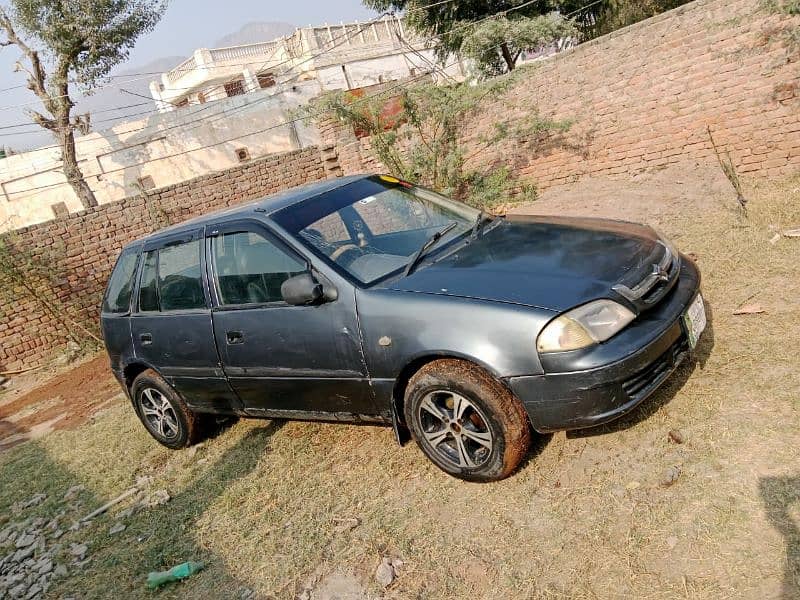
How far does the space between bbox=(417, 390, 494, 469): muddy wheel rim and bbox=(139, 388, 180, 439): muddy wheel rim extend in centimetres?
244

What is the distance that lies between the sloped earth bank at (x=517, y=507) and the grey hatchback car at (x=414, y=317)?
0.33 metres

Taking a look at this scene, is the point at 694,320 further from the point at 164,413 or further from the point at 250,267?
the point at 164,413

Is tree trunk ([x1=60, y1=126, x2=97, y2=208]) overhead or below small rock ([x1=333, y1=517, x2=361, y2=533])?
overhead

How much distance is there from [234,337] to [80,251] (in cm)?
769

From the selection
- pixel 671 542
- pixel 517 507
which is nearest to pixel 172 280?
pixel 517 507

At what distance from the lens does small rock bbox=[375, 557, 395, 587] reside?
2723 mm

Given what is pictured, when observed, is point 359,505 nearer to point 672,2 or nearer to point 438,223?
point 438,223

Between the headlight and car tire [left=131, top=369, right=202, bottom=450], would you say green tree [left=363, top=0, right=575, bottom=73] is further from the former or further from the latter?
the headlight

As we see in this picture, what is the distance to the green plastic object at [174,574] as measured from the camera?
325cm

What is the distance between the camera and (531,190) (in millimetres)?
9875

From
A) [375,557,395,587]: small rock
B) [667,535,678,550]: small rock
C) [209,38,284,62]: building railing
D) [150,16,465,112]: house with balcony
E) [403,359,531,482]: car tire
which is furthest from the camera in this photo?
[209,38,284,62]: building railing

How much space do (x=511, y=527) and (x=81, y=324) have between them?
950 centimetres

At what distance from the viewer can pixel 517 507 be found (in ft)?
9.61

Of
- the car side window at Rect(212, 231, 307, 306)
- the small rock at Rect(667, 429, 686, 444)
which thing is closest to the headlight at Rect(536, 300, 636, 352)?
the small rock at Rect(667, 429, 686, 444)
